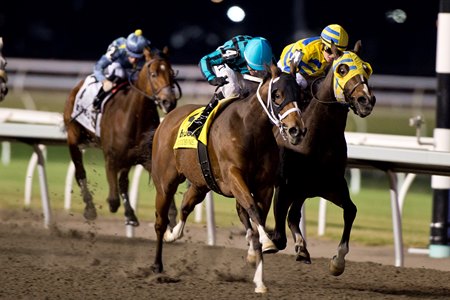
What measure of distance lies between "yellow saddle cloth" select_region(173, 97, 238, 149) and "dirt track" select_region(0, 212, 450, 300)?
80cm

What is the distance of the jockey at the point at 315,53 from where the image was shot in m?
8.03

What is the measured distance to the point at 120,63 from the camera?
1119 centimetres

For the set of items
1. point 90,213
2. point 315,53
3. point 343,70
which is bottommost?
point 90,213

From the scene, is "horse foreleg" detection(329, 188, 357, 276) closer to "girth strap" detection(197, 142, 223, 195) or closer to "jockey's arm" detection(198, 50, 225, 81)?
"girth strap" detection(197, 142, 223, 195)

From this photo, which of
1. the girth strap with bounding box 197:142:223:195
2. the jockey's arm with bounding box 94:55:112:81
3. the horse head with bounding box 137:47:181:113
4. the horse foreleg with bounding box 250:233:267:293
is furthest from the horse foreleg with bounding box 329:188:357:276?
the jockey's arm with bounding box 94:55:112:81

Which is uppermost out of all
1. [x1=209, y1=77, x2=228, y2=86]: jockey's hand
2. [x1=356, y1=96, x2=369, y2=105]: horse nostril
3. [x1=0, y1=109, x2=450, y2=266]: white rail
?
[x1=209, y1=77, x2=228, y2=86]: jockey's hand

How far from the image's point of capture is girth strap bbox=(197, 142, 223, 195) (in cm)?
783

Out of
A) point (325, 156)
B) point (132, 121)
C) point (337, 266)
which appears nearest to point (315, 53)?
point (325, 156)

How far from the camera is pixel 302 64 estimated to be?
8.16m

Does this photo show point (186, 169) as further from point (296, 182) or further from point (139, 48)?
point (139, 48)

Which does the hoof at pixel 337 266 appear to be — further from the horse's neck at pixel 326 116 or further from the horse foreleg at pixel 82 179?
the horse foreleg at pixel 82 179

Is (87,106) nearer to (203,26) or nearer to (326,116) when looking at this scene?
(326,116)

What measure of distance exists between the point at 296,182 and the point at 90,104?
12.2 ft

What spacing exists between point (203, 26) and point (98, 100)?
22.9m
